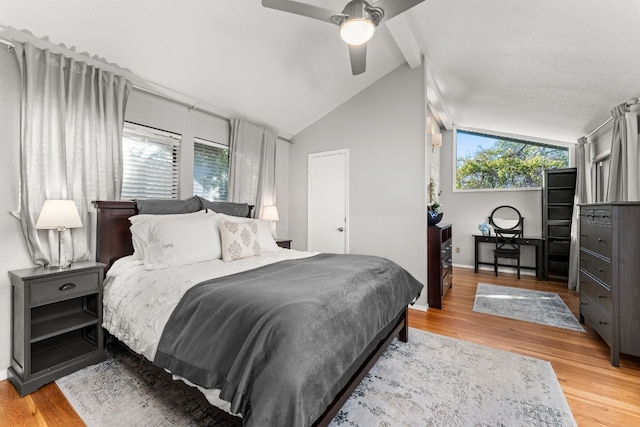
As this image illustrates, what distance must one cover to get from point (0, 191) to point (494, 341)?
163 inches

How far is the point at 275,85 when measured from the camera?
3.49 meters

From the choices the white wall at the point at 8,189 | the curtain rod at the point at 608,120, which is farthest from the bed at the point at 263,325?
the curtain rod at the point at 608,120

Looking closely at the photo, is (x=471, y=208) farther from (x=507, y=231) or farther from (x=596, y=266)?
(x=596, y=266)

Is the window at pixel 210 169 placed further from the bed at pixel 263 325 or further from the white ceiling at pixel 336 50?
the bed at pixel 263 325

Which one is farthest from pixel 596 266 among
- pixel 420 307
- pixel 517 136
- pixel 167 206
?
pixel 167 206

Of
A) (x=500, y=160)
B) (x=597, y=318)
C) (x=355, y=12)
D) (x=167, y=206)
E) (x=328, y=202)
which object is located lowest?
(x=597, y=318)

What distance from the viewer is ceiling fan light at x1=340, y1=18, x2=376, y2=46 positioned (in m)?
1.86

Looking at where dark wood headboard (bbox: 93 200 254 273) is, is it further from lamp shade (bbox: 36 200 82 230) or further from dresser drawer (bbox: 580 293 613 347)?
dresser drawer (bbox: 580 293 613 347)

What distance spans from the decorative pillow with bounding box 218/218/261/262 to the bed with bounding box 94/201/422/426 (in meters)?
0.14

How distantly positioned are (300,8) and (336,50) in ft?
4.93

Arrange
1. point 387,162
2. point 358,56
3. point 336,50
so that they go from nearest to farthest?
point 358,56 < point 336,50 < point 387,162

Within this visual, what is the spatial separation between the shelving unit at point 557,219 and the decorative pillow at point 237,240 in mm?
5004

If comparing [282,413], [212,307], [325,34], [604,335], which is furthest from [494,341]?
[325,34]

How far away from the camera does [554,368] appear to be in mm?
2150
